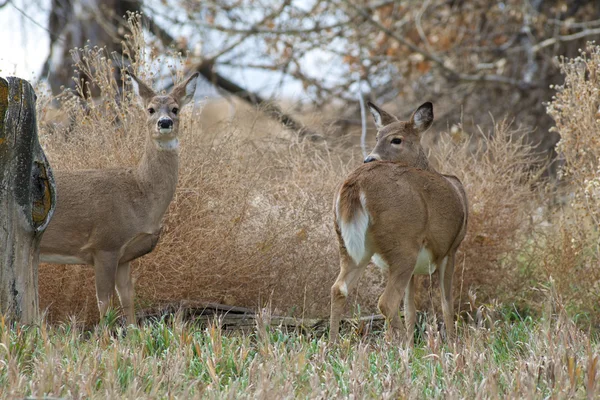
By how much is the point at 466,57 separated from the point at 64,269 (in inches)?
322

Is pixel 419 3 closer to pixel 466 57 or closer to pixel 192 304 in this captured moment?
pixel 466 57

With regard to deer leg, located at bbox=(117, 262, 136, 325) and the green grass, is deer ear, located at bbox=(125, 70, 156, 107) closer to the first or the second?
deer leg, located at bbox=(117, 262, 136, 325)

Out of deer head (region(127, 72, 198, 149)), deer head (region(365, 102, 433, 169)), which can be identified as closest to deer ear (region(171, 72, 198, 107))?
deer head (region(127, 72, 198, 149))

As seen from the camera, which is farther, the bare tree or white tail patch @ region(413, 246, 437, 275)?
the bare tree

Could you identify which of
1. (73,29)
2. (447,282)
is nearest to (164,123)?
(447,282)

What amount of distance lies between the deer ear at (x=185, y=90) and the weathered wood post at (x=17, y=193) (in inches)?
64.0

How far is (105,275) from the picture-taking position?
20.3ft

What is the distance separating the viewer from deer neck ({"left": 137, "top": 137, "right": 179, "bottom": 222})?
6.44m

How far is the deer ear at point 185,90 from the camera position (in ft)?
21.8

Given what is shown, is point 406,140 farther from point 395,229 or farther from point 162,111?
point 162,111

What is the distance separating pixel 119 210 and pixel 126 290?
58 cm

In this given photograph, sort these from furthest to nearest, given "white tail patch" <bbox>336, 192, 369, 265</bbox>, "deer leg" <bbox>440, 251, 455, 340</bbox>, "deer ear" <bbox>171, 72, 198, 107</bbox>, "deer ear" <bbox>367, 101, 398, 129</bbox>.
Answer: "deer ear" <bbox>367, 101, 398, 129</bbox>
"deer ear" <bbox>171, 72, 198, 107</bbox>
"deer leg" <bbox>440, 251, 455, 340</bbox>
"white tail patch" <bbox>336, 192, 369, 265</bbox>

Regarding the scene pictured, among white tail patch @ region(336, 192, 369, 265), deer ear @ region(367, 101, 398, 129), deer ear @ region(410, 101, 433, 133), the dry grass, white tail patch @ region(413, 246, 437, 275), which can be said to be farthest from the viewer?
deer ear @ region(367, 101, 398, 129)

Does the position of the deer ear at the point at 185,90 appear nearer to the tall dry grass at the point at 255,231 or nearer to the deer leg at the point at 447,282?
the tall dry grass at the point at 255,231
